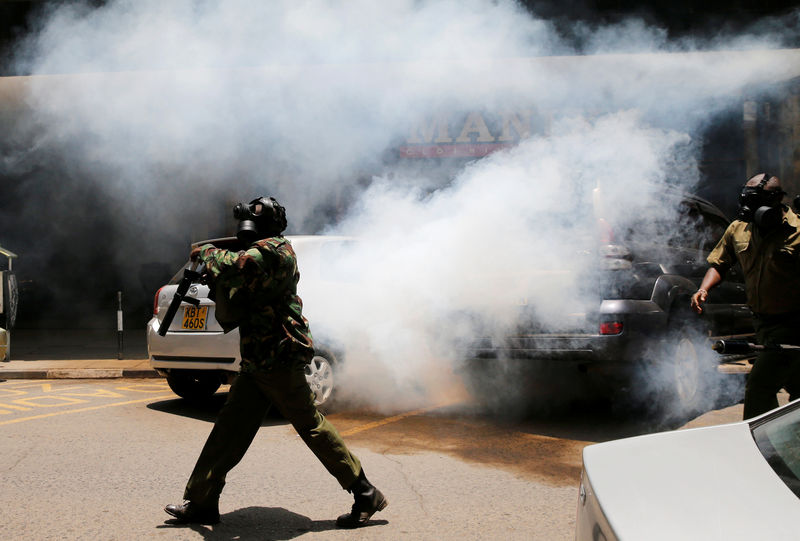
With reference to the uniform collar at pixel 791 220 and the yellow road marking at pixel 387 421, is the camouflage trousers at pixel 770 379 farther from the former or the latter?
the yellow road marking at pixel 387 421

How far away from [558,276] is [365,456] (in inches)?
73.0

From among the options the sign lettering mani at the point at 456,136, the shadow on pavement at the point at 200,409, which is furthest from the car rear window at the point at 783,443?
the sign lettering mani at the point at 456,136

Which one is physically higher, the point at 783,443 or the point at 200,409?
the point at 783,443

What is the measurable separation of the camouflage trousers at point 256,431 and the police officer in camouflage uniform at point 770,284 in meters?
2.08

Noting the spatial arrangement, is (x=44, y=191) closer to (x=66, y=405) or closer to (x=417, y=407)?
(x=66, y=405)

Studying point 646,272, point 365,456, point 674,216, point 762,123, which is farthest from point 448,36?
point 762,123

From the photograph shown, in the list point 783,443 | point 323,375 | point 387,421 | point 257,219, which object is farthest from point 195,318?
point 783,443

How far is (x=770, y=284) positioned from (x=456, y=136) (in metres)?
8.68

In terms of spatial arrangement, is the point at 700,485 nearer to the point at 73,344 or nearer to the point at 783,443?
the point at 783,443

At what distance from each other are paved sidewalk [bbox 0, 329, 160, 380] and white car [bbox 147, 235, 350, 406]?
9.55 feet

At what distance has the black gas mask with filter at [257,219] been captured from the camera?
3.26m

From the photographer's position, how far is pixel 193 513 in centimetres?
317

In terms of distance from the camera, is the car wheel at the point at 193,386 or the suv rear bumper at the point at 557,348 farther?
the car wheel at the point at 193,386

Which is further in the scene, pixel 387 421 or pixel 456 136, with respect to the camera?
pixel 456 136
